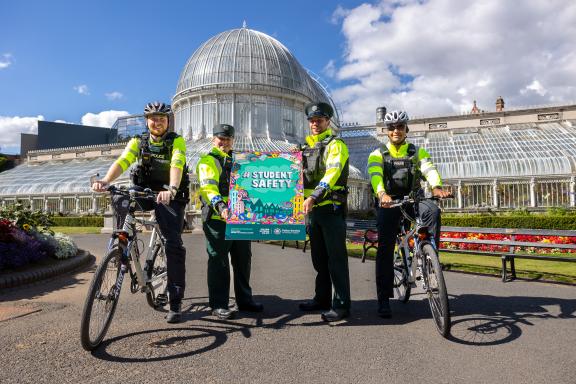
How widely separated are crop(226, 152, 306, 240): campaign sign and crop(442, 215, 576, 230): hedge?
15.5m

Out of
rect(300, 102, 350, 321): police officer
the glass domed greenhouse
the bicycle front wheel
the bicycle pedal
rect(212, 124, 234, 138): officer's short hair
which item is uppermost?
the glass domed greenhouse

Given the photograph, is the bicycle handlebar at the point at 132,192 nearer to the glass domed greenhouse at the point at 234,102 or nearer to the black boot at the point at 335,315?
the black boot at the point at 335,315

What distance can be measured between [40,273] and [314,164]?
526 cm

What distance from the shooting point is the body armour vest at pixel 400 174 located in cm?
511

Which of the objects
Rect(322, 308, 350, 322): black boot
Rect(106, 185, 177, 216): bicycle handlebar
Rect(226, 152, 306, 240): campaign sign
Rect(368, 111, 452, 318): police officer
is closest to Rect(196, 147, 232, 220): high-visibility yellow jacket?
Rect(226, 152, 306, 240): campaign sign

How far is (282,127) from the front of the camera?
39.5 m

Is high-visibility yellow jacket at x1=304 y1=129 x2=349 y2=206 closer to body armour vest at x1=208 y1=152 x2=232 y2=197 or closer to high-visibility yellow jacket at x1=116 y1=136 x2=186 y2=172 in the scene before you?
body armour vest at x1=208 y1=152 x2=232 y2=197

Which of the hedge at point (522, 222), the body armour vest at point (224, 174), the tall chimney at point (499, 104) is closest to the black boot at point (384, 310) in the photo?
the body armour vest at point (224, 174)

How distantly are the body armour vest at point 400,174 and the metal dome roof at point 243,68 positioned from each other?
3542cm

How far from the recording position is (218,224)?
4.91m

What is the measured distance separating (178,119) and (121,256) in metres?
39.1

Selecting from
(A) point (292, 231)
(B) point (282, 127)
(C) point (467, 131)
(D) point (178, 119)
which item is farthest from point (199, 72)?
(A) point (292, 231)

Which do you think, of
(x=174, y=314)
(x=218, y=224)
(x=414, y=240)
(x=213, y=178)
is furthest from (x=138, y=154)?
(x=414, y=240)

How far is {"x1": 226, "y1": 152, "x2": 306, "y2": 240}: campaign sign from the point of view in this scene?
4559 mm
